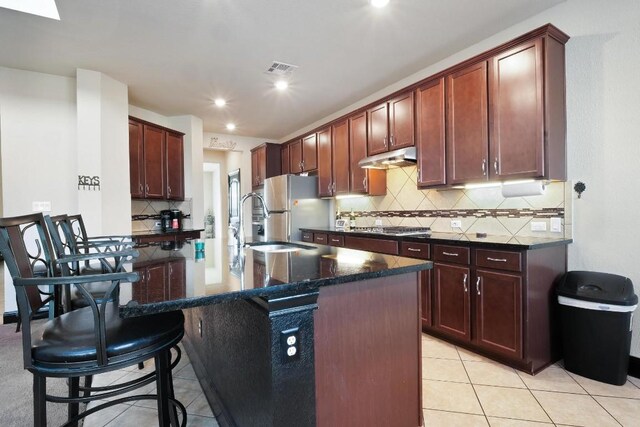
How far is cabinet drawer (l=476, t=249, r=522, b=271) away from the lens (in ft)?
7.09

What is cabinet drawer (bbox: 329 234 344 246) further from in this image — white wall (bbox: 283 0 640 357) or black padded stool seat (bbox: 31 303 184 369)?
black padded stool seat (bbox: 31 303 184 369)

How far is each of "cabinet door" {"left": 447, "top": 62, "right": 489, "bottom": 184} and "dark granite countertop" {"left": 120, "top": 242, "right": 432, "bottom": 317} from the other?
5.48ft

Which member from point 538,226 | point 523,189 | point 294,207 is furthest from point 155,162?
point 538,226

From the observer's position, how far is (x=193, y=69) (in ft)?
11.4

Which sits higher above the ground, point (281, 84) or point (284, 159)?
point (281, 84)

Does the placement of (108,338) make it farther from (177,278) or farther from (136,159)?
(136,159)

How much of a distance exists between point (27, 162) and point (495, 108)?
4.69 metres

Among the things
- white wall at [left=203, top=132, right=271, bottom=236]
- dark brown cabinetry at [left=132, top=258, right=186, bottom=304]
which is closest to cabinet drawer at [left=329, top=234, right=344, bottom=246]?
dark brown cabinetry at [left=132, top=258, right=186, bottom=304]

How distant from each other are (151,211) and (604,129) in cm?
536

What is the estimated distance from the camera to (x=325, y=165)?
4777mm

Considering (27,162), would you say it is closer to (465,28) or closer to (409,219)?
(409,219)

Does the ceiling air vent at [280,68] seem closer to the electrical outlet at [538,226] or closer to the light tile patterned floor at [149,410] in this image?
the electrical outlet at [538,226]

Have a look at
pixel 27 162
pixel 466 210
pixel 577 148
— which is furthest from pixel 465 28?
pixel 27 162

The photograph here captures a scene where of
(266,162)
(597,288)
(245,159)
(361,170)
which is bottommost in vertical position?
(597,288)
